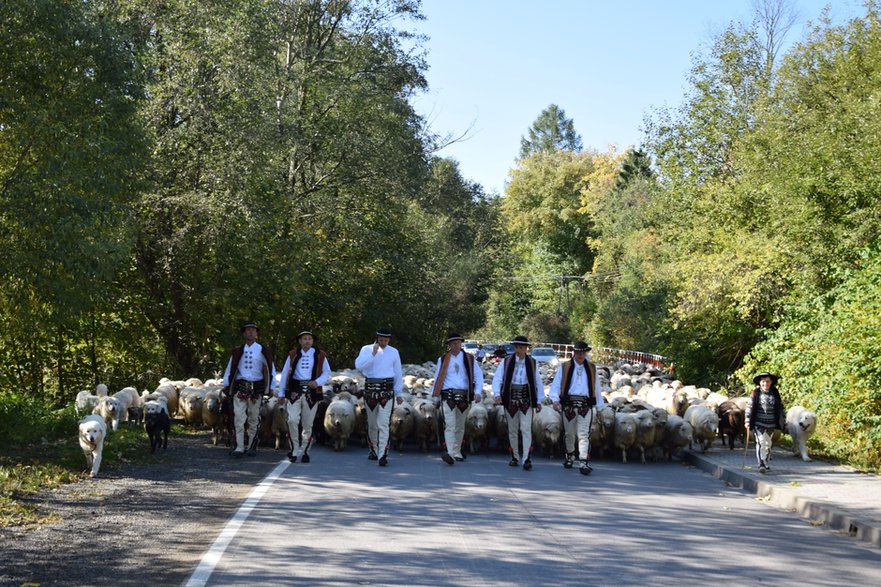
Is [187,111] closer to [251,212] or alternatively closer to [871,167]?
[251,212]

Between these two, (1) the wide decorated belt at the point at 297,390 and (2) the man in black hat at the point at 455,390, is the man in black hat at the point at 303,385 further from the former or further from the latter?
(2) the man in black hat at the point at 455,390

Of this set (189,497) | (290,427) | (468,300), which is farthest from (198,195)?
(468,300)

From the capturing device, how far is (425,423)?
1617 centimetres

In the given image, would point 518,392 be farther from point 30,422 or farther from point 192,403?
point 30,422

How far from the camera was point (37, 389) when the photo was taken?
25.8 metres

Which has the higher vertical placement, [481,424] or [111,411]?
[481,424]

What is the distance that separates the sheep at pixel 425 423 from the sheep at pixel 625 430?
116 inches

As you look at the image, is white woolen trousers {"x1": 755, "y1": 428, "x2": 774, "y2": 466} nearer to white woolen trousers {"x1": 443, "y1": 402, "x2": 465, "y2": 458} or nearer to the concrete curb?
the concrete curb

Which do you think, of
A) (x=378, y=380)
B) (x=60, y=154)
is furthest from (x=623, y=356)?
(x=60, y=154)

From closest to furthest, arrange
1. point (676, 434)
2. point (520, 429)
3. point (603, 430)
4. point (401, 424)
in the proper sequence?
point (520, 429) → point (603, 430) → point (676, 434) → point (401, 424)

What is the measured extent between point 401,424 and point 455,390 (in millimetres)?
1609

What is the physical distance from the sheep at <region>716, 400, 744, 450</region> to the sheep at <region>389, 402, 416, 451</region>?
5.71 meters

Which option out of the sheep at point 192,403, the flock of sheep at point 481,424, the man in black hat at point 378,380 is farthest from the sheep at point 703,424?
the sheep at point 192,403

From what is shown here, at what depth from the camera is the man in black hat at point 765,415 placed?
549 inches
